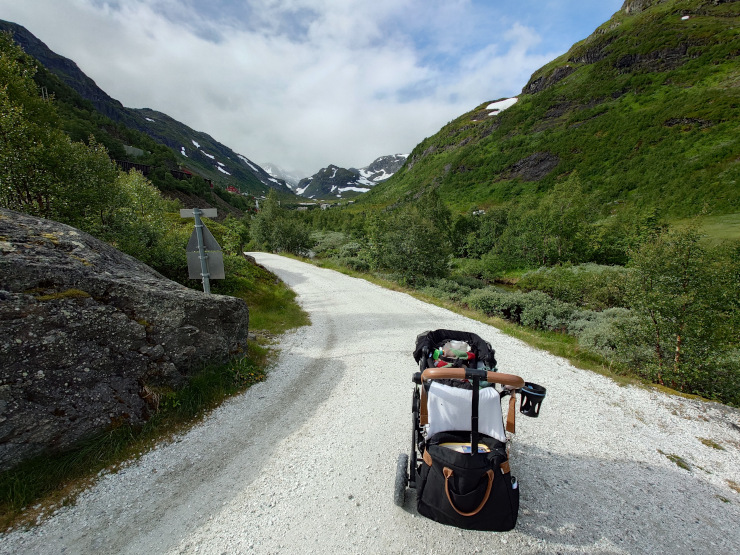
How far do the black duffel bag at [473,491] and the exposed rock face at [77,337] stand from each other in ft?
16.0

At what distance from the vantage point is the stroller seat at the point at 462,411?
281cm

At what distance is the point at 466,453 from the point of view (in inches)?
100

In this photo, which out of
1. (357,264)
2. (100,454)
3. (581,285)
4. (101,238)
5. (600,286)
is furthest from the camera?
(357,264)

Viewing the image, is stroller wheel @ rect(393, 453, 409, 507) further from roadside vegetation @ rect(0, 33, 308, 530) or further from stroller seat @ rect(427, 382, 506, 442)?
roadside vegetation @ rect(0, 33, 308, 530)

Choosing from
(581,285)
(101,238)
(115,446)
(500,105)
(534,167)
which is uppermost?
(500,105)

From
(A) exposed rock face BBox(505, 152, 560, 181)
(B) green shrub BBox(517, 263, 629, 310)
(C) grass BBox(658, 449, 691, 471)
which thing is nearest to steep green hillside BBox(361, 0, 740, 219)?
(A) exposed rock face BBox(505, 152, 560, 181)

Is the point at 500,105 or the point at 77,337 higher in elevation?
the point at 500,105

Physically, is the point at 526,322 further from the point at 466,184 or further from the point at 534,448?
the point at 466,184

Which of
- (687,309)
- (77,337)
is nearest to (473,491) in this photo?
(77,337)

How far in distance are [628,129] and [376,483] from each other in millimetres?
109051

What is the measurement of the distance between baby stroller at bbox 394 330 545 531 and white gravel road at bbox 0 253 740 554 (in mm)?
856

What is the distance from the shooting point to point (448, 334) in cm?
464

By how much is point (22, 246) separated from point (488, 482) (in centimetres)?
763

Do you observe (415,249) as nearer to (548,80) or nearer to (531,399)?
(531,399)
